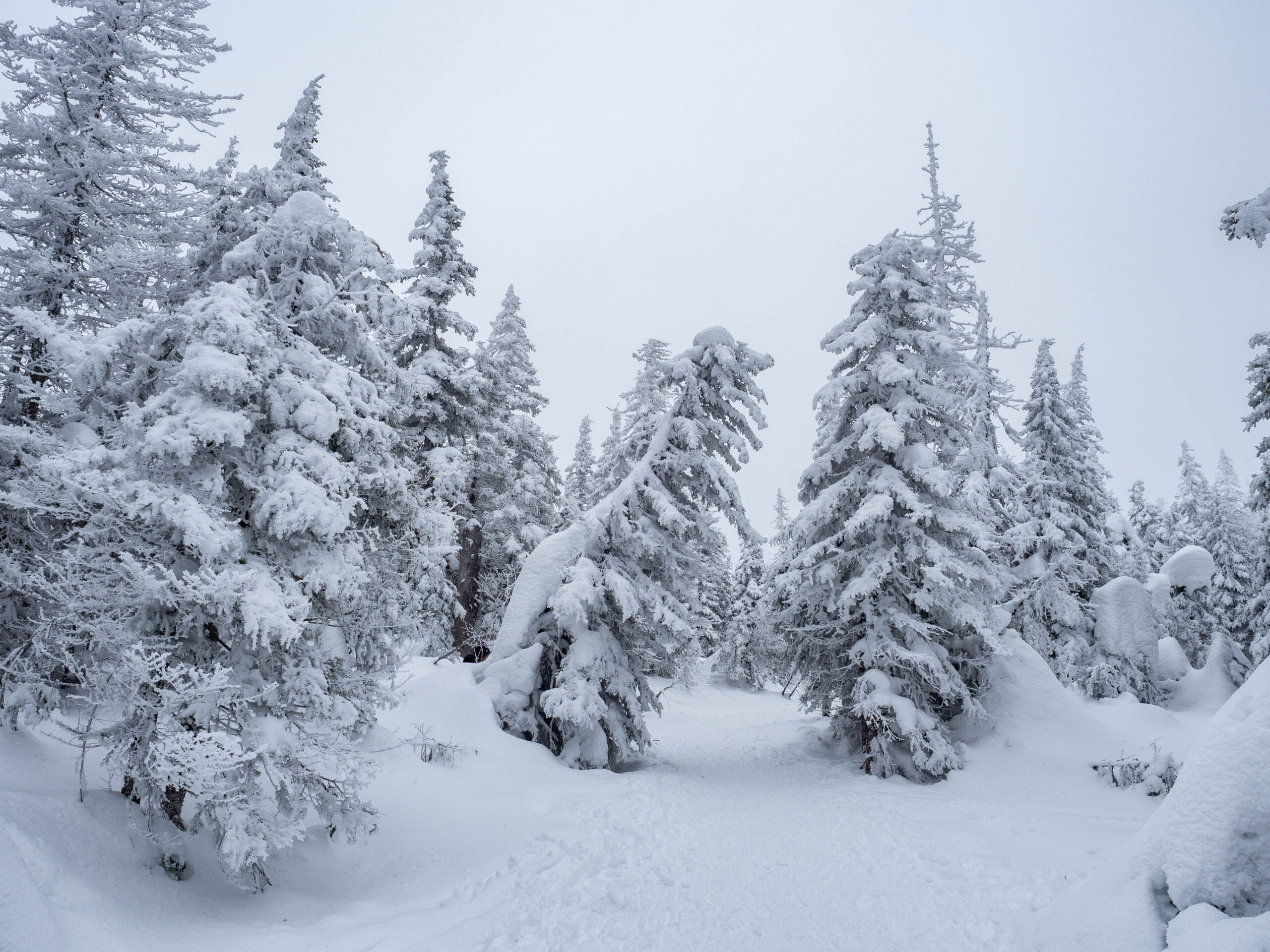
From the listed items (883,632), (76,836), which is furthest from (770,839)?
(76,836)

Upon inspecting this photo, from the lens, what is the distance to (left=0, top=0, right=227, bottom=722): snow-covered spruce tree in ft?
21.8

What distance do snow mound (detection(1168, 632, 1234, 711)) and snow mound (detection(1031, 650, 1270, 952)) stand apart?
2087 cm

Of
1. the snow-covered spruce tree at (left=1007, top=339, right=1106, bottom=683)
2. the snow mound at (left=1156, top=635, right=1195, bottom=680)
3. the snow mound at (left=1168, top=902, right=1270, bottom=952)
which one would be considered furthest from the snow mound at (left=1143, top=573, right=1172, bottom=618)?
the snow mound at (left=1168, top=902, right=1270, bottom=952)

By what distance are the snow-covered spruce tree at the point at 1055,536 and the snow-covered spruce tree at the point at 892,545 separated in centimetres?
755

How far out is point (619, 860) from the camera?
7.17 meters

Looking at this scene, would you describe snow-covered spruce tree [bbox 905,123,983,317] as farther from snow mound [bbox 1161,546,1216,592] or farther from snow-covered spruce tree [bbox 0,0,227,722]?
snow-covered spruce tree [bbox 0,0,227,722]

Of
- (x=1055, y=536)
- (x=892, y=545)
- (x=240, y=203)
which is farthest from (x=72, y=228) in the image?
(x=1055, y=536)

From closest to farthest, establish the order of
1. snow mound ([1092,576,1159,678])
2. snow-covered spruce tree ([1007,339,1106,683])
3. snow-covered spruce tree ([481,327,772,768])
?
snow-covered spruce tree ([481,327,772,768]) < snow mound ([1092,576,1159,678]) < snow-covered spruce tree ([1007,339,1106,683])

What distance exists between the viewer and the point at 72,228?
9227 mm

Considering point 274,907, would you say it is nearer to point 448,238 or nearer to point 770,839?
point 770,839

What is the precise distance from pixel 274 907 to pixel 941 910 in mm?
6346

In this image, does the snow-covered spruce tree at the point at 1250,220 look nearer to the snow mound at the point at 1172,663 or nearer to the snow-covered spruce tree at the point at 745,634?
the snow mound at the point at 1172,663

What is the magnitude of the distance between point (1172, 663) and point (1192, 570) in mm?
3320

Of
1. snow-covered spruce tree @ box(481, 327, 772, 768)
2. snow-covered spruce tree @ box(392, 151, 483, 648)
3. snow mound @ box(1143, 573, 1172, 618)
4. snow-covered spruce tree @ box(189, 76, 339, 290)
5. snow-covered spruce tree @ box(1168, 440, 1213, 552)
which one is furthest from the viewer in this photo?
snow-covered spruce tree @ box(1168, 440, 1213, 552)
